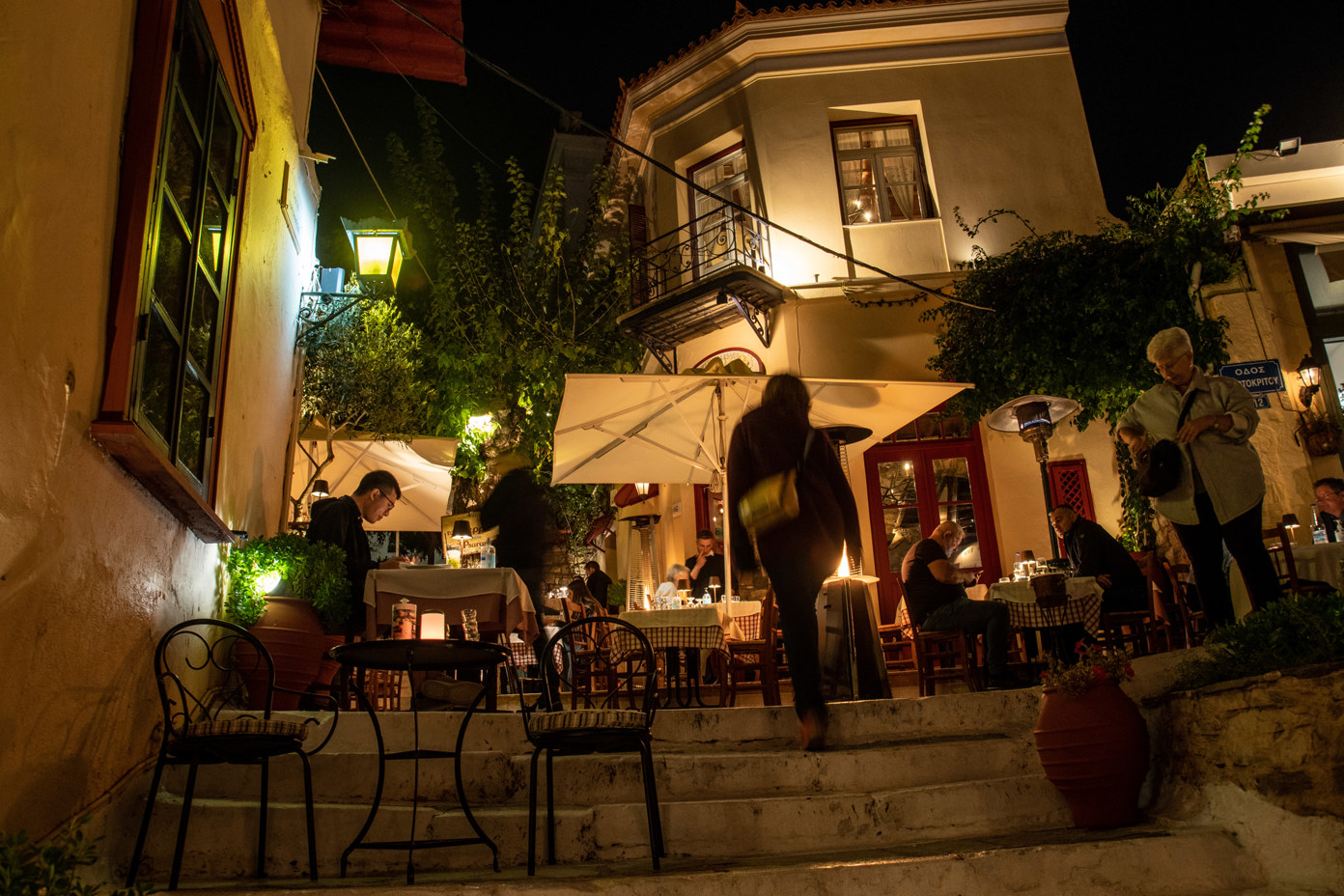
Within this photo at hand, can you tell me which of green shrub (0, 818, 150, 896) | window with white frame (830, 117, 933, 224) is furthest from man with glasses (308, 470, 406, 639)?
window with white frame (830, 117, 933, 224)

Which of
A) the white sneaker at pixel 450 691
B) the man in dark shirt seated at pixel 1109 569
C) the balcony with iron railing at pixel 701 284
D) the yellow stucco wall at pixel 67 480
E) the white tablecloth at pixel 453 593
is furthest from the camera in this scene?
the balcony with iron railing at pixel 701 284

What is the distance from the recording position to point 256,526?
6387 mm

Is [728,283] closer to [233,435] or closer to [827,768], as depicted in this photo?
[233,435]

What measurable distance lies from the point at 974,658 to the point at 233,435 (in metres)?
5.40

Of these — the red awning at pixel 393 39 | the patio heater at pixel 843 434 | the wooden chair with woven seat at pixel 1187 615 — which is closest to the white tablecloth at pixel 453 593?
the patio heater at pixel 843 434

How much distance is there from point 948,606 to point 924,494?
18.9 feet

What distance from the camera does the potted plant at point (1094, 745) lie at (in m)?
4.05

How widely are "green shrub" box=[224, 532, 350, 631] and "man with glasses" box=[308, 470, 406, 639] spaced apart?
0.57 feet

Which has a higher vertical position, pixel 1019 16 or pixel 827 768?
pixel 1019 16

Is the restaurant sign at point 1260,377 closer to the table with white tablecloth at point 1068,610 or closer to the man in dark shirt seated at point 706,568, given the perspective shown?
the table with white tablecloth at point 1068,610

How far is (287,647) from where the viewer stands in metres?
5.56

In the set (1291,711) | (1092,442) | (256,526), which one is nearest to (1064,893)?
(1291,711)

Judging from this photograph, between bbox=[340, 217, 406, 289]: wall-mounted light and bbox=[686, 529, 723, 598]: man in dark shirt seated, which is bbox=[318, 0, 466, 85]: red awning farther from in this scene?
bbox=[686, 529, 723, 598]: man in dark shirt seated

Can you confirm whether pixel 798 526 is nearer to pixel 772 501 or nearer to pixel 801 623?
pixel 772 501
